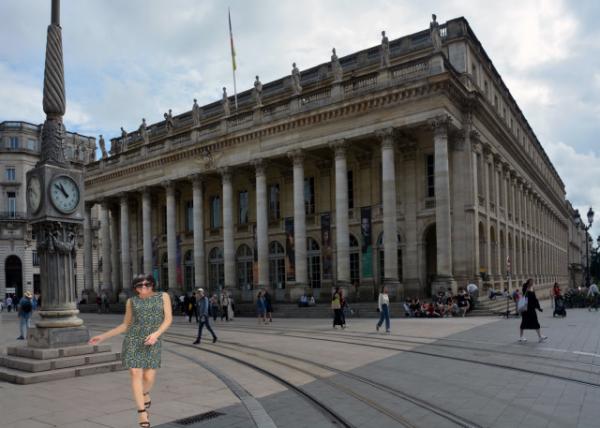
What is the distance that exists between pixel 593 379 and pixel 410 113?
21.4m

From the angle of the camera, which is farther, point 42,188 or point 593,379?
point 42,188

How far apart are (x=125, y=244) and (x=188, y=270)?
232 inches

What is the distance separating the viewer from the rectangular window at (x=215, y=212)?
1746 inches

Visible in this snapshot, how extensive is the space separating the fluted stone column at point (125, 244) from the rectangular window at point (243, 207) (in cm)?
1104

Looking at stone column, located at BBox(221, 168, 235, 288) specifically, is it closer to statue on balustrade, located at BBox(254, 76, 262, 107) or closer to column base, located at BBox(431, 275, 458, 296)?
statue on balustrade, located at BBox(254, 76, 262, 107)

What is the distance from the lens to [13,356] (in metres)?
11.5

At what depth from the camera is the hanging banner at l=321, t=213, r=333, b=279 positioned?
3444cm

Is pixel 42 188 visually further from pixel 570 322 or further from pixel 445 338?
pixel 570 322

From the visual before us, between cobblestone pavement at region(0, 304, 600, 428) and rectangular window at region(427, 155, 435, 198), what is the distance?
56.8 ft

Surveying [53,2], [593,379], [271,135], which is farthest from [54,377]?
[271,135]

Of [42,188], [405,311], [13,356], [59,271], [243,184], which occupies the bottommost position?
[405,311]

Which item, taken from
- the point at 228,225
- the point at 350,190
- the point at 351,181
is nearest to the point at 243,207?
the point at 228,225

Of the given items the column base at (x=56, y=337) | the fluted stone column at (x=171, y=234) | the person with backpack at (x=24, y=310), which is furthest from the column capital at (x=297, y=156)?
the column base at (x=56, y=337)

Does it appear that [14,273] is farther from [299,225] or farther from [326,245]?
[326,245]
